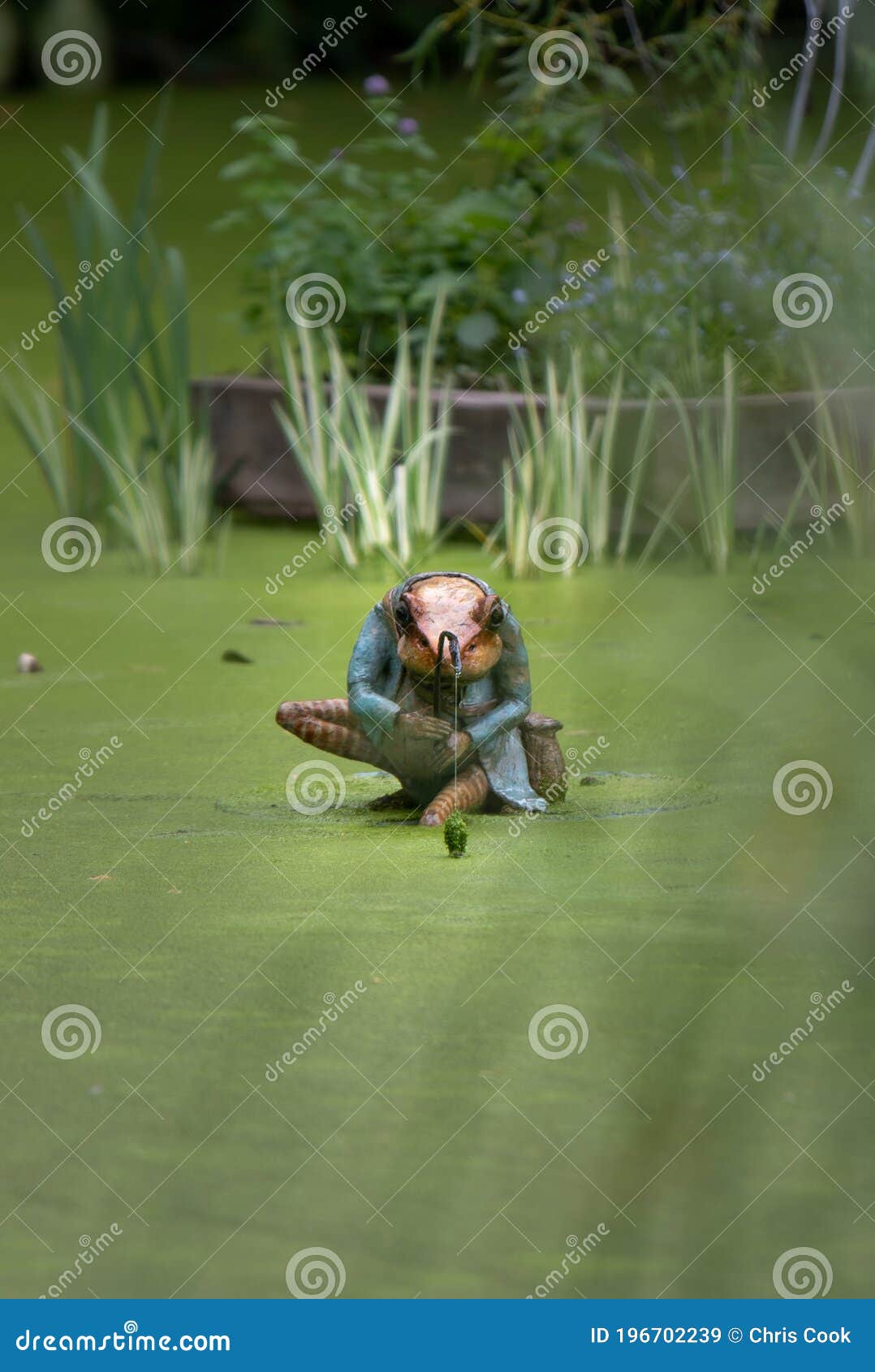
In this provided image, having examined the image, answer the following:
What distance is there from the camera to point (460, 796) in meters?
3.17

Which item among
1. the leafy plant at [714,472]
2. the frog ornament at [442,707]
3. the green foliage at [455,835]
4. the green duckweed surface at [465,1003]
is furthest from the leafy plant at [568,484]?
the green foliage at [455,835]

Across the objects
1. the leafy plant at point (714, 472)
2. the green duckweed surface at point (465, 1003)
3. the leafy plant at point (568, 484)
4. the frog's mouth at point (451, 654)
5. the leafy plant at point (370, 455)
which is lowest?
the green duckweed surface at point (465, 1003)

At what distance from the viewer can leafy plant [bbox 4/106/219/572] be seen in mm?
5496

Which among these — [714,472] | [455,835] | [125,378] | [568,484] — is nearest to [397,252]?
[125,378]

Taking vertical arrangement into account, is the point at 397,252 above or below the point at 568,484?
above

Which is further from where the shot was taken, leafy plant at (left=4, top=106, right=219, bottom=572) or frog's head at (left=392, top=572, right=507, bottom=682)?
leafy plant at (left=4, top=106, right=219, bottom=572)

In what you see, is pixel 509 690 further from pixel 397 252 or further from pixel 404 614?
pixel 397 252

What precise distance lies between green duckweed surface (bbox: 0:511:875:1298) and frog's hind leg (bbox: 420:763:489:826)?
50 millimetres

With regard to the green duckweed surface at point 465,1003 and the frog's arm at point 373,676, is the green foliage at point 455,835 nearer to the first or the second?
the green duckweed surface at point 465,1003

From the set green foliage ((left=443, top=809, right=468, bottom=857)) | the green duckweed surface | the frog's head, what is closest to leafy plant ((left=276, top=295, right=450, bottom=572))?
the green duckweed surface

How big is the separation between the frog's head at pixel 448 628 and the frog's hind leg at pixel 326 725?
0.14 m

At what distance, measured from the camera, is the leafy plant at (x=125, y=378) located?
5496mm

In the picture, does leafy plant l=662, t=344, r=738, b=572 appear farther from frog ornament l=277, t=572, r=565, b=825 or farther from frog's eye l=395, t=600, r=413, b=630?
frog's eye l=395, t=600, r=413, b=630

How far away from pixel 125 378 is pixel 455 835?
311 centimetres
